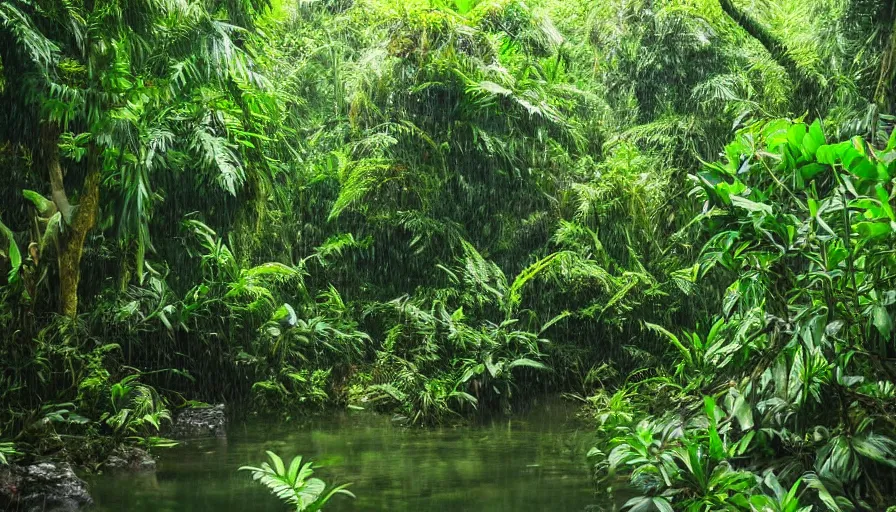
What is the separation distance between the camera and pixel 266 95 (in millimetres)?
8172

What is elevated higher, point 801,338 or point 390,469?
point 801,338

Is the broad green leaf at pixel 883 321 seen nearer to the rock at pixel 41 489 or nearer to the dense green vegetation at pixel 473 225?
the dense green vegetation at pixel 473 225

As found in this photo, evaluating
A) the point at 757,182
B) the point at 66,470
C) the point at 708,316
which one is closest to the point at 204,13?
the point at 66,470

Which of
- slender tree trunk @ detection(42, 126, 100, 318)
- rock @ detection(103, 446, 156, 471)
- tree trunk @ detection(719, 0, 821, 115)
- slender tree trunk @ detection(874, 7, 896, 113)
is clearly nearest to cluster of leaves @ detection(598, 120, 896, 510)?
slender tree trunk @ detection(874, 7, 896, 113)

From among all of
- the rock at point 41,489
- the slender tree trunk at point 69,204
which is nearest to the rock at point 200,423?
the slender tree trunk at point 69,204

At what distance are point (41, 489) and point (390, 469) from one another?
7.58 ft

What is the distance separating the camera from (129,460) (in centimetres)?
658

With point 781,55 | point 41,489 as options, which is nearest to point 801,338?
point 41,489

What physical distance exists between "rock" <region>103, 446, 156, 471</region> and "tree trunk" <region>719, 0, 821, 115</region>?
25.1ft

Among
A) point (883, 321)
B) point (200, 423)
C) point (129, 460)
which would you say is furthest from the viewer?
point (200, 423)

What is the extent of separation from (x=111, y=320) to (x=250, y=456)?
2262mm

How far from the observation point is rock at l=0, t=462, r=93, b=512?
5.30 m

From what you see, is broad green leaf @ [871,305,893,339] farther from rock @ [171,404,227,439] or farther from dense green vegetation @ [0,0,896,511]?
rock @ [171,404,227,439]

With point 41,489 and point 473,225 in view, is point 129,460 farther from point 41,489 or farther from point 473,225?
point 473,225
